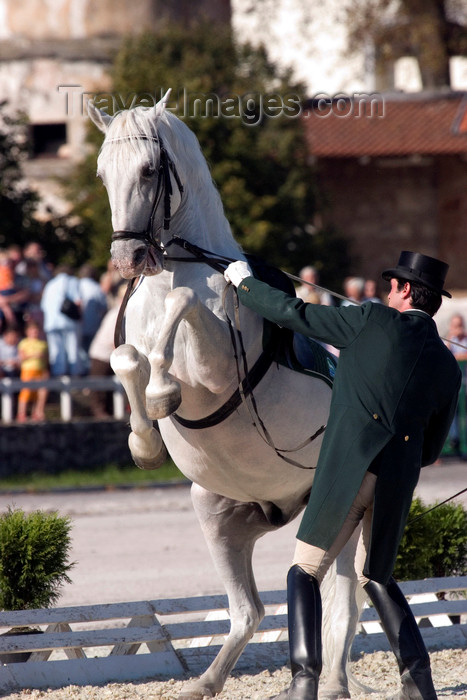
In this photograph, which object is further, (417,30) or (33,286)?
(417,30)

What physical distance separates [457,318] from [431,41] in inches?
633

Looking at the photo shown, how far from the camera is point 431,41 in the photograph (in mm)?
30422

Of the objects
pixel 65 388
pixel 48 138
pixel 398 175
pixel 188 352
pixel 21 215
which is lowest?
pixel 188 352

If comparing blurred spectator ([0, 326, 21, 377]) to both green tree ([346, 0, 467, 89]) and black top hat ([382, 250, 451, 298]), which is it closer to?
black top hat ([382, 250, 451, 298])

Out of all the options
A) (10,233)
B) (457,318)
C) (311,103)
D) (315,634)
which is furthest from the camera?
(311,103)

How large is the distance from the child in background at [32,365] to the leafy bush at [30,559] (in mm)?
8280

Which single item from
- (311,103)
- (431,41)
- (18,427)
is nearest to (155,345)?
(18,427)

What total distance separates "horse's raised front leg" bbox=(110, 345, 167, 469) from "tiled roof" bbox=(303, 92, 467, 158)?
2255 centimetres

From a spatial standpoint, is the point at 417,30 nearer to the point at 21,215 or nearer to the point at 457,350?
the point at 21,215

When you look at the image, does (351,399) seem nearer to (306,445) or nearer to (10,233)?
(306,445)

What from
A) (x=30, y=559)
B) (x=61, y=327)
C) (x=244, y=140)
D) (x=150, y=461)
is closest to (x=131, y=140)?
(x=150, y=461)

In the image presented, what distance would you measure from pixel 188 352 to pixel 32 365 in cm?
1005

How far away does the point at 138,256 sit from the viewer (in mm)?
5168

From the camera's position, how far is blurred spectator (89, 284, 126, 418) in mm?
14836
